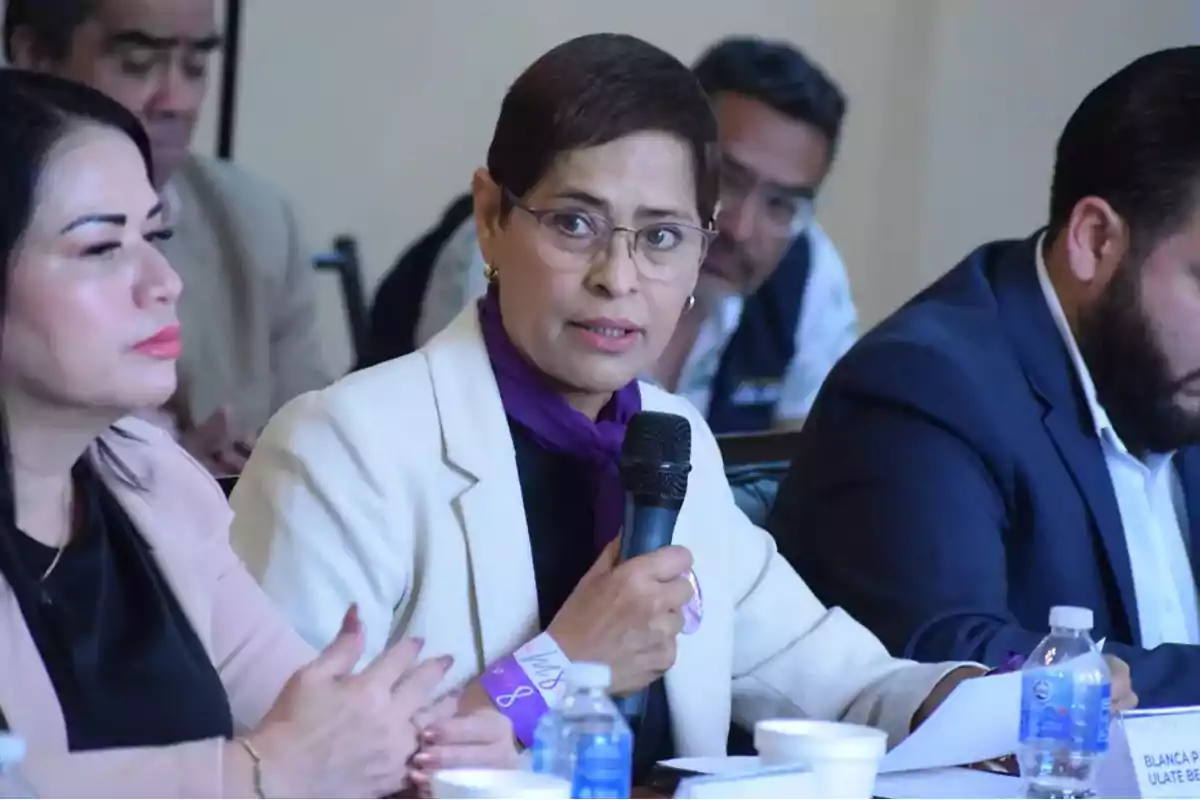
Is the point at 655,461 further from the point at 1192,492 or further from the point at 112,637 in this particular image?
the point at 1192,492

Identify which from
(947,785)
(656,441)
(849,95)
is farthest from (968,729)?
(849,95)

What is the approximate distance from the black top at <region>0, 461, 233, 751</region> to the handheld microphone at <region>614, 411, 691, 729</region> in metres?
0.42

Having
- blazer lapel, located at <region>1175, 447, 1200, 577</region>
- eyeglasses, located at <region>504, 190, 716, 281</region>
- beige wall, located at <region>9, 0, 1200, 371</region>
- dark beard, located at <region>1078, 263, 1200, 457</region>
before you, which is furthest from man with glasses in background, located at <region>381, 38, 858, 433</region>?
eyeglasses, located at <region>504, 190, 716, 281</region>

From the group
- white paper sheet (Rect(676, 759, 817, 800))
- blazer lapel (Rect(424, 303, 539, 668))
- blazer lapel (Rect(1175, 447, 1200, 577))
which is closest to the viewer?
white paper sheet (Rect(676, 759, 817, 800))

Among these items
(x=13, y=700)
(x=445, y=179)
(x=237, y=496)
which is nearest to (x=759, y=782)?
(x=13, y=700)

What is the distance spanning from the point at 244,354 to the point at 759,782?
6.41 ft

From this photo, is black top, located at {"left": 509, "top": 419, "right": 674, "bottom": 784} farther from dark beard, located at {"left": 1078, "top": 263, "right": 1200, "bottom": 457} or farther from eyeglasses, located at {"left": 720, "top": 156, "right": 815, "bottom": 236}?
eyeglasses, located at {"left": 720, "top": 156, "right": 815, "bottom": 236}

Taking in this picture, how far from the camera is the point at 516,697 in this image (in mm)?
1662

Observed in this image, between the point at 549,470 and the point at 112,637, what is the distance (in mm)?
545

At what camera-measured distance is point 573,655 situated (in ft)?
5.56

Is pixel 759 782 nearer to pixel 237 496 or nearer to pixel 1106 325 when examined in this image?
pixel 237 496

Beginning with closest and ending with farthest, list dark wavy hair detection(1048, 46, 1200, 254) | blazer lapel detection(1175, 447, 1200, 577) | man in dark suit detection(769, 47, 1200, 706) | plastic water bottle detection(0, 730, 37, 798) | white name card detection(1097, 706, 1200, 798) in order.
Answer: plastic water bottle detection(0, 730, 37, 798), white name card detection(1097, 706, 1200, 798), man in dark suit detection(769, 47, 1200, 706), dark wavy hair detection(1048, 46, 1200, 254), blazer lapel detection(1175, 447, 1200, 577)

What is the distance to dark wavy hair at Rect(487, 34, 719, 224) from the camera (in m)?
1.80

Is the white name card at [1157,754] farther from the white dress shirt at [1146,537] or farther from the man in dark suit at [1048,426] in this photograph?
the white dress shirt at [1146,537]
